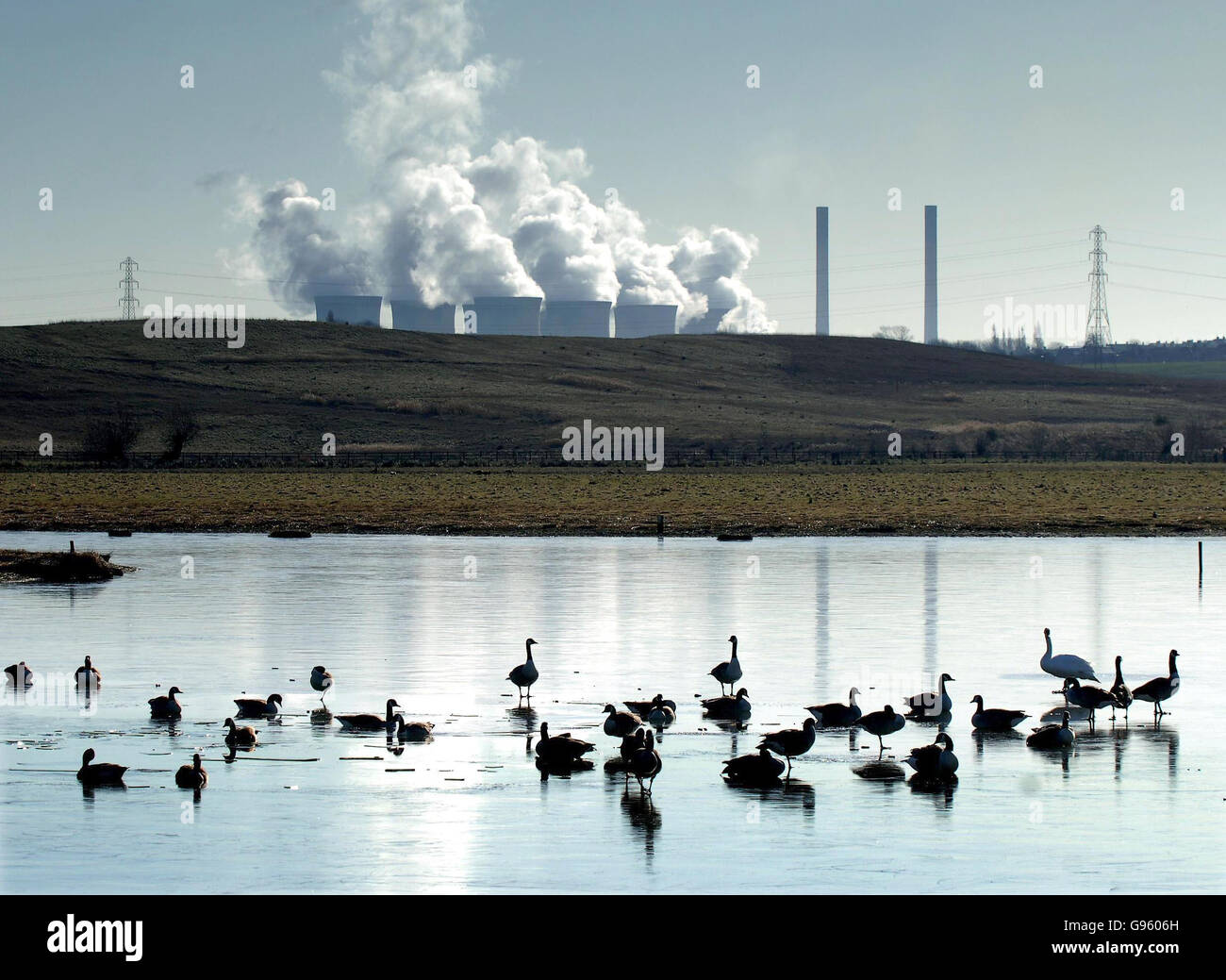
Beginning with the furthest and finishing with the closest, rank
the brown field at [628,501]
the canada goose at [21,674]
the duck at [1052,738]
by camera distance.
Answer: the brown field at [628,501]
the canada goose at [21,674]
the duck at [1052,738]

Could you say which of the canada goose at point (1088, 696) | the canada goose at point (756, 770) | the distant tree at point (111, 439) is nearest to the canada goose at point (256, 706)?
the canada goose at point (756, 770)

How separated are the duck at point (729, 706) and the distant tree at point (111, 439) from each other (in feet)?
328

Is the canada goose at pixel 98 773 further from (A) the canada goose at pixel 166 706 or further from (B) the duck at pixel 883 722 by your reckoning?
(B) the duck at pixel 883 722

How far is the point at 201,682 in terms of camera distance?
20.8 metres

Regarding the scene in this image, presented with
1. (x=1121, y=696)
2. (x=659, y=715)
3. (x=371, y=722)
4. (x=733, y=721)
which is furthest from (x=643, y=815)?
(x=1121, y=696)

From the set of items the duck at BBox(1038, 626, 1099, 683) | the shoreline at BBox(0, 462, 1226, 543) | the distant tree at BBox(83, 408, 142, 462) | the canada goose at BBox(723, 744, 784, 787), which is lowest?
the canada goose at BBox(723, 744, 784, 787)

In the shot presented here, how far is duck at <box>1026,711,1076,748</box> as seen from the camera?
54.4 ft

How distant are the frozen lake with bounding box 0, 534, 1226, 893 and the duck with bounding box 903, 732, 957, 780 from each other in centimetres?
21

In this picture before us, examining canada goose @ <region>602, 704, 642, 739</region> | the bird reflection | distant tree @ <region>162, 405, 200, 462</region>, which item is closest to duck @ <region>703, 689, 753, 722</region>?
canada goose @ <region>602, 704, 642, 739</region>

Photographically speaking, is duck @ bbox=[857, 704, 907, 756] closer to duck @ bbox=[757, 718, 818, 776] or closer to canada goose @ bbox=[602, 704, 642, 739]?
duck @ bbox=[757, 718, 818, 776]

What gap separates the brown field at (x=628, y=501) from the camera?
5591cm

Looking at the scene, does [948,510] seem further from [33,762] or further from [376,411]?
[376,411]
